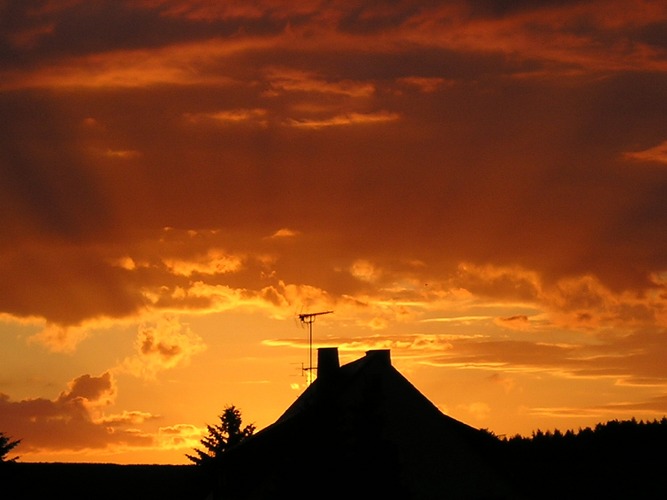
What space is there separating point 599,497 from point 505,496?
4.24 metres

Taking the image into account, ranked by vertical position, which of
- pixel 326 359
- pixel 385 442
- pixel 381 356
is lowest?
pixel 385 442

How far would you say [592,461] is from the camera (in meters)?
53.5

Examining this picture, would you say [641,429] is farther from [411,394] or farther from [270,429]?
[270,429]

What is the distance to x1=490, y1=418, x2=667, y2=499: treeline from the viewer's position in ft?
157

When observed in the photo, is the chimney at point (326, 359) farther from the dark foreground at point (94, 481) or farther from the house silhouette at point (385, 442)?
the dark foreground at point (94, 481)

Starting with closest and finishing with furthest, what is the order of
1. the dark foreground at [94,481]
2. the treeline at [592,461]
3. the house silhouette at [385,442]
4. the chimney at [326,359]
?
the house silhouette at [385,442], the treeline at [592,461], the chimney at [326,359], the dark foreground at [94,481]

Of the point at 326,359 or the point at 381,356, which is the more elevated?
the point at 326,359

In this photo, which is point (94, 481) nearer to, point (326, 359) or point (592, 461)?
point (326, 359)

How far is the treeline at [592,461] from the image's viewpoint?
157 feet

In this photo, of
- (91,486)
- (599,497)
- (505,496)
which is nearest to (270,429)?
(505,496)

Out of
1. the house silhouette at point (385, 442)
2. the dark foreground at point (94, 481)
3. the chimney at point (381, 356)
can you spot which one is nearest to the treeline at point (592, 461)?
the house silhouette at point (385, 442)

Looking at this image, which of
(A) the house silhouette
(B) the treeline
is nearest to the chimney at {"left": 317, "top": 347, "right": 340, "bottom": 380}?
(A) the house silhouette

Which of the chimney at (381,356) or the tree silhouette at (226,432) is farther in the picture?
the tree silhouette at (226,432)

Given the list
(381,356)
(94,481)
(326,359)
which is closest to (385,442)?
(381,356)
